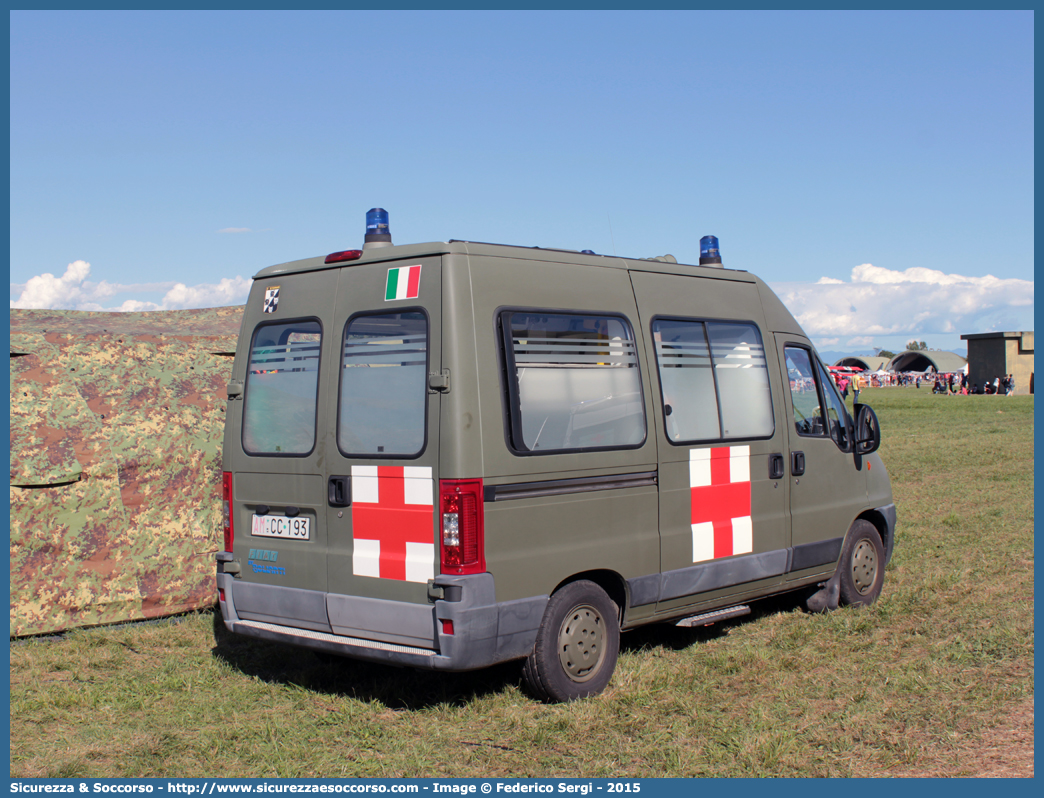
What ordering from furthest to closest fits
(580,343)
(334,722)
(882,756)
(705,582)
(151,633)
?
(151,633) < (705,582) < (580,343) < (334,722) < (882,756)

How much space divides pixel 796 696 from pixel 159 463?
15.6 feet

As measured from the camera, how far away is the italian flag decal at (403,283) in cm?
528

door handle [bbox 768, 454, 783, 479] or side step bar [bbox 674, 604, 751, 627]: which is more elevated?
door handle [bbox 768, 454, 783, 479]

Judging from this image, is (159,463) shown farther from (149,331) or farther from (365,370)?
(365,370)

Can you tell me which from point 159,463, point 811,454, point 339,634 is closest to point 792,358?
point 811,454

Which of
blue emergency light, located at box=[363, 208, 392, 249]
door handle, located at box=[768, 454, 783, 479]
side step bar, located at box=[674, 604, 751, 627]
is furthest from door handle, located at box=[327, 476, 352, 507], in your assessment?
door handle, located at box=[768, 454, 783, 479]

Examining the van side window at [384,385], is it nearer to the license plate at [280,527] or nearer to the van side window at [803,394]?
the license plate at [280,527]

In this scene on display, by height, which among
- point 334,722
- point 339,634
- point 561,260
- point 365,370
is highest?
point 561,260

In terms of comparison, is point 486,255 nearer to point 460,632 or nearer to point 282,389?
point 282,389

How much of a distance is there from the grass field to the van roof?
7.90 ft

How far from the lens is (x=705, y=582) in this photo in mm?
6332

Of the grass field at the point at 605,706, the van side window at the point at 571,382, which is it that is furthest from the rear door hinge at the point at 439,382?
the grass field at the point at 605,706

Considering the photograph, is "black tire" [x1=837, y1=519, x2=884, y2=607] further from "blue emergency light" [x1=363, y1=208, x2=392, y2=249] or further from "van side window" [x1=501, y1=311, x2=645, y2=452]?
"blue emergency light" [x1=363, y1=208, x2=392, y2=249]

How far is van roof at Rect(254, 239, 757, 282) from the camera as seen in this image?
5.25 m
